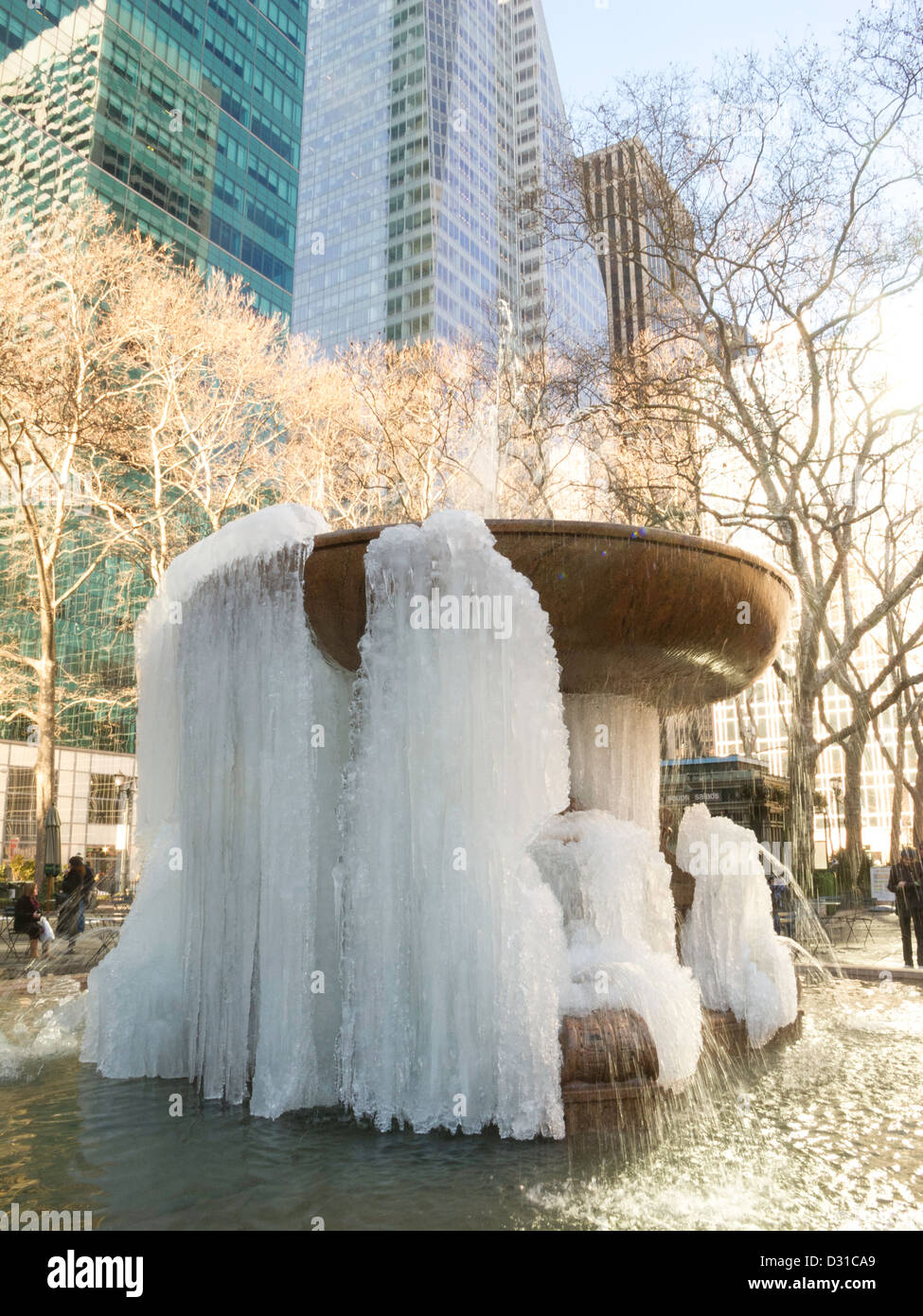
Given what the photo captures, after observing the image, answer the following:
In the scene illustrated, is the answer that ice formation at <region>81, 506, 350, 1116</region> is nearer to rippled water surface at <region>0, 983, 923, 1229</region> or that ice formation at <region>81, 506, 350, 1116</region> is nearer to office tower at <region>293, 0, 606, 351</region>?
rippled water surface at <region>0, 983, 923, 1229</region>

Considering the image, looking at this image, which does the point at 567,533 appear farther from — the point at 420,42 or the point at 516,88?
the point at 420,42

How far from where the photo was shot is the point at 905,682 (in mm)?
18078

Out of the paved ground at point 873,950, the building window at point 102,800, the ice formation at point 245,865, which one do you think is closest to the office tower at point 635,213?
the paved ground at point 873,950

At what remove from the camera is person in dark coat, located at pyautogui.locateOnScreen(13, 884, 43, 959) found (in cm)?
1173

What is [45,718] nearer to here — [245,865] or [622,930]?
[245,865]

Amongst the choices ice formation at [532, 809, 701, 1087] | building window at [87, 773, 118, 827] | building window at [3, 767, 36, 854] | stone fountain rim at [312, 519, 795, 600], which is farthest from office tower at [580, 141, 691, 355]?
building window at [87, 773, 118, 827]

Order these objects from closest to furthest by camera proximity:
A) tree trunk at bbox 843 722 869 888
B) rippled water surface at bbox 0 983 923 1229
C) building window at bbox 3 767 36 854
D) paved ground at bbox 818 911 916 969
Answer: rippled water surface at bbox 0 983 923 1229 < paved ground at bbox 818 911 916 969 < tree trunk at bbox 843 722 869 888 < building window at bbox 3 767 36 854

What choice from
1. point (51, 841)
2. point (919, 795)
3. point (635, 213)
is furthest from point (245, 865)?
point (919, 795)

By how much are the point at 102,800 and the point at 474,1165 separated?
144 ft

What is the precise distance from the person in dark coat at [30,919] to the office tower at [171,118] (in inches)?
888

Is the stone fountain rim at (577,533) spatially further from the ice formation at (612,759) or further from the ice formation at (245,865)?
the ice formation at (612,759)

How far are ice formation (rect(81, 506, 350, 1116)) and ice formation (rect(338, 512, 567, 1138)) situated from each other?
1.09 feet

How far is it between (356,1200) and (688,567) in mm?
3667
